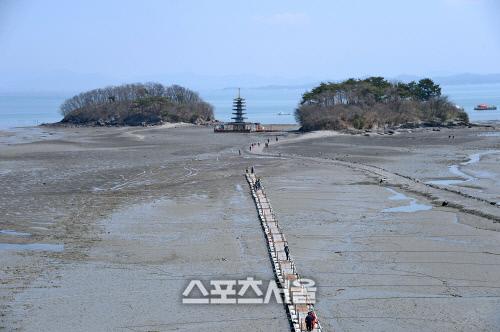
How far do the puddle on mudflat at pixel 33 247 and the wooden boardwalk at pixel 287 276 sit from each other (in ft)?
24.4

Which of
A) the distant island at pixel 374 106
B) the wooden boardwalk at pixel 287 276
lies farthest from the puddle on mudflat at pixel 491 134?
the wooden boardwalk at pixel 287 276

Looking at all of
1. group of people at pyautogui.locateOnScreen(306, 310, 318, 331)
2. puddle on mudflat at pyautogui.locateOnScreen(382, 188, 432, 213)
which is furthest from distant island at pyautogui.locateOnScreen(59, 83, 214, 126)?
group of people at pyautogui.locateOnScreen(306, 310, 318, 331)

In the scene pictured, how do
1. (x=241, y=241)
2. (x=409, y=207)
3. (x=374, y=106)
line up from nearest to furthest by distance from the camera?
(x=241, y=241), (x=409, y=207), (x=374, y=106)

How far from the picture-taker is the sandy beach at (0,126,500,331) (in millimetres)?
16781

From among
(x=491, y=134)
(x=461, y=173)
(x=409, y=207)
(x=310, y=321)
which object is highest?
(x=491, y=134)

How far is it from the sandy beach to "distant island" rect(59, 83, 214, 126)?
64534 millimetres

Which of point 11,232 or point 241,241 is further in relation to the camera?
point 11,232

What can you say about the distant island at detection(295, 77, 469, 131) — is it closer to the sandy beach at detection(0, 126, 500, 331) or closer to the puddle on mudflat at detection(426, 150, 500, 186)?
the puddle on mudflat at detection(426, 150, 500, 186)

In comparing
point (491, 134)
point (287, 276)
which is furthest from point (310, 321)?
point (491, 134)

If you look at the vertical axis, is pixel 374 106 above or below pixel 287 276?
above

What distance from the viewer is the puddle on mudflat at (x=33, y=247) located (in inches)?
918

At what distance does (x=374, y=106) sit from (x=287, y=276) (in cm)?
7443

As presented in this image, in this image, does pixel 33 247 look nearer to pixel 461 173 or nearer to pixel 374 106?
pixel 461 173

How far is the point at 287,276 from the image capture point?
19391mm
